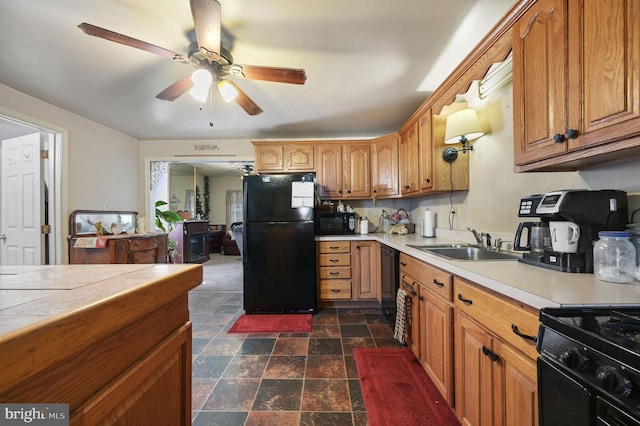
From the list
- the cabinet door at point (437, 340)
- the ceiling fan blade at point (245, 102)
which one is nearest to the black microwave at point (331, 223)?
the ceiling fan blade at point (245, 102)

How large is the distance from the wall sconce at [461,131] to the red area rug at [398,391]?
179 centimetres

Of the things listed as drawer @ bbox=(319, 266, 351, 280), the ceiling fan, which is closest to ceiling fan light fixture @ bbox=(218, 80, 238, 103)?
the ceiling fan

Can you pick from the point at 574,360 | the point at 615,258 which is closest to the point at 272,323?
the point at 574,360

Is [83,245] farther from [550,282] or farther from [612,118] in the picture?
[612,118]

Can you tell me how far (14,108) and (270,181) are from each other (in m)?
2.60

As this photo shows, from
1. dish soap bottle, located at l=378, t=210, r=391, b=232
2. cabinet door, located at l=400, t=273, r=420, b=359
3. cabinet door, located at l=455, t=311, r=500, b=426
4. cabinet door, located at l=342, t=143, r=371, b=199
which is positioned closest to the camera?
cabinet door, located at l=455, t=311, r=500, b=426

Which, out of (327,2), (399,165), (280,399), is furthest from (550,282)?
(399,165)

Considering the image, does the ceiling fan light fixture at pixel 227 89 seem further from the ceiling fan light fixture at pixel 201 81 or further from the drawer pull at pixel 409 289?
the drawer pull at pixel 409 289

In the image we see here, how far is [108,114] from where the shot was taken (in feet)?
9.80

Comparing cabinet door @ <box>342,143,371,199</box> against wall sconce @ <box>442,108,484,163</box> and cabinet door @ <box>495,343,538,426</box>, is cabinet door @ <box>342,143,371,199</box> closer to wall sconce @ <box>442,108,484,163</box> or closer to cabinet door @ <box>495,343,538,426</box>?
wall sconce @ <box>442,108,484,163</box>

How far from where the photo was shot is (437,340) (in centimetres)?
146

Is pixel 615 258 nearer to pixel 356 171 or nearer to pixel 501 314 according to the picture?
pixel 501 314

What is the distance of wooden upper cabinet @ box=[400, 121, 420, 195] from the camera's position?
260cm

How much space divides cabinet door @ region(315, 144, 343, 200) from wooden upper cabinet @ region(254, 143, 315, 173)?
0.10 m
